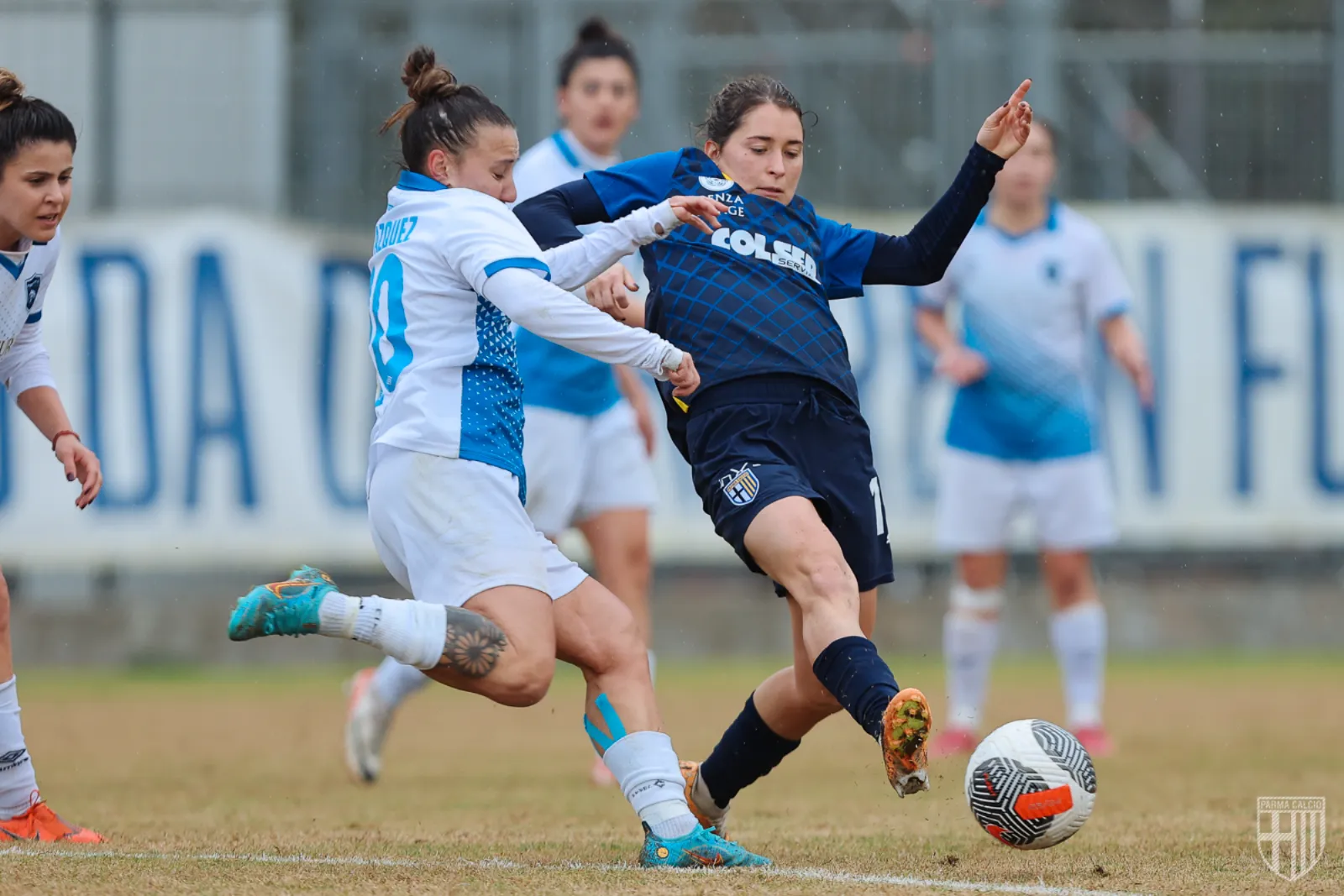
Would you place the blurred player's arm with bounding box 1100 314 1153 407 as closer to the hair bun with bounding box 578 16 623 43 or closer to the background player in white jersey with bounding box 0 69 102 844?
the hair bun with bounding box 578 16 623 43

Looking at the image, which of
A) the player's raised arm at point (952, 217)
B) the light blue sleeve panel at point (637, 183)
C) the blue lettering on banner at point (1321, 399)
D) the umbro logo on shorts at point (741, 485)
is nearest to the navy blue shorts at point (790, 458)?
the umbro logo on shorts at point (741, 485)

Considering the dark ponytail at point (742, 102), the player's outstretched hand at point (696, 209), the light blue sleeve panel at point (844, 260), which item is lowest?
the light blue sleeve panel at point (844, 260)

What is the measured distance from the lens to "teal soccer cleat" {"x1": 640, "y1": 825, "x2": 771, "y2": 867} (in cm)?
464

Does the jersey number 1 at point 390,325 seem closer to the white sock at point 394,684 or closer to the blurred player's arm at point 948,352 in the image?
the white sock at point 394,684

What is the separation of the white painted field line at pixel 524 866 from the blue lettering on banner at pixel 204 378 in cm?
715

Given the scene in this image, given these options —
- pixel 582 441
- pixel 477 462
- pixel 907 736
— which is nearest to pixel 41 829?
pixel 477 462

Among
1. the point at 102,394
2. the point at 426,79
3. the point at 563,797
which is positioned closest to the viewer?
the point at 426,79

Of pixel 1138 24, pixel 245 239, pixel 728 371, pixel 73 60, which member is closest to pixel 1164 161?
pixel 1138 24

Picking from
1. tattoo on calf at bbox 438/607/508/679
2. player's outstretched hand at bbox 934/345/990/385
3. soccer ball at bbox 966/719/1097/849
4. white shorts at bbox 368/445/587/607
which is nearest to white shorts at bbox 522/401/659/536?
player's outstretched hand at bbox 934/345/990/385

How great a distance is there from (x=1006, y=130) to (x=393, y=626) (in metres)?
2.13

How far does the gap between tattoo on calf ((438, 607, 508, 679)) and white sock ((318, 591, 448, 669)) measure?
0.02 metres

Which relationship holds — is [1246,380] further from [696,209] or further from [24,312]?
[24,312]

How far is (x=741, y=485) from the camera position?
4859mm

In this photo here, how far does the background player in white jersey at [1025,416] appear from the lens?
28.7ft
